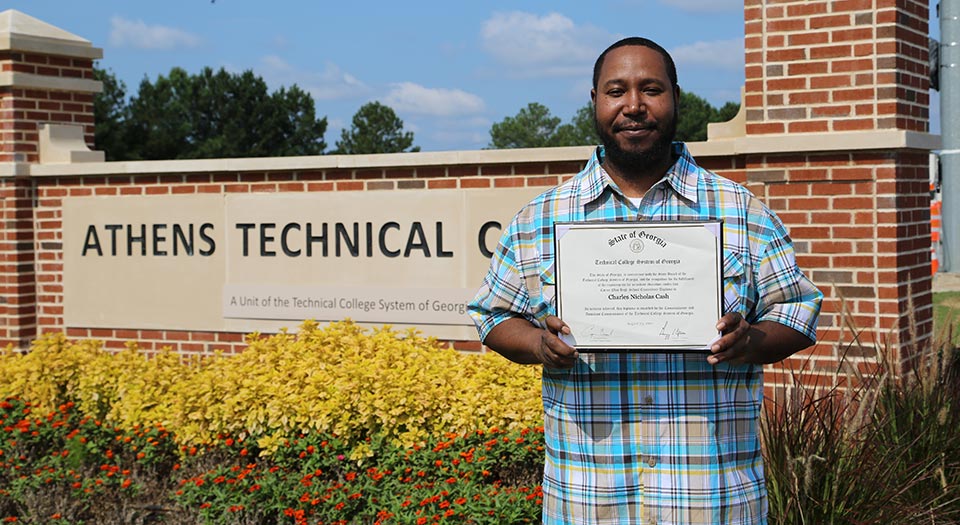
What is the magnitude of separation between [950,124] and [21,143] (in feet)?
43.8

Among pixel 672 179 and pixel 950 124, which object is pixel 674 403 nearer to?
pixel 672 179

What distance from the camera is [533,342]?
8.68ft

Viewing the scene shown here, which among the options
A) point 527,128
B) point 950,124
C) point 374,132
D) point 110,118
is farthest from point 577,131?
point 950,124

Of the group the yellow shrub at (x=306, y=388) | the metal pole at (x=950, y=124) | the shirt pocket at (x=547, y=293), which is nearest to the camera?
the shirt pocket at (x=547, y=293)

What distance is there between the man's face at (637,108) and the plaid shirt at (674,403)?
0.08m

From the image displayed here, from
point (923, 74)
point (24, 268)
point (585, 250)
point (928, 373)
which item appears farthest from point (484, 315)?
point (24, 268)

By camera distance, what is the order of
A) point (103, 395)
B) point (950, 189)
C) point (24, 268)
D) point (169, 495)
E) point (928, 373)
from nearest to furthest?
point (928, 373), point (169, 495), point (103, 395), point (24, 268), point (950, 189)

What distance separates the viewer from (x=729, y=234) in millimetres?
2652

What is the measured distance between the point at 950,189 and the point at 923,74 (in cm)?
1167

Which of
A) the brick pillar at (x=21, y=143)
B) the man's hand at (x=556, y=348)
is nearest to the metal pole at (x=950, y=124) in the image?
the brick pillar at (x=21, y=143)

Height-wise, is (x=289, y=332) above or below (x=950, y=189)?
below

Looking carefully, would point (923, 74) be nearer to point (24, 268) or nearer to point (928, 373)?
point (928, 373)
